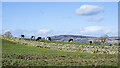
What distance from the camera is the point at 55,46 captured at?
57.3 meters

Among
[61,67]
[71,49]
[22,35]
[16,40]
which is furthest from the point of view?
[22,35]

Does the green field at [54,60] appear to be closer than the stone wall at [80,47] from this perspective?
Yes

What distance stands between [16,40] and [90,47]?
26784 millimetres

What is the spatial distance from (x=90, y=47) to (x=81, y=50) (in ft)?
8.66

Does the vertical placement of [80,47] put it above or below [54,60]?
below

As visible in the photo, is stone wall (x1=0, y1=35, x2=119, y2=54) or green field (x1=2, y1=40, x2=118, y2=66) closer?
green field (x1=2, y1=40, x2=118, y2=66)

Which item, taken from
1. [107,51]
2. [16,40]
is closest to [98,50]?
[107,51]

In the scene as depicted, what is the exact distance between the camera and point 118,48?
5091 centimetres

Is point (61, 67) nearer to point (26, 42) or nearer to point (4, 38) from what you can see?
point (26, 42)

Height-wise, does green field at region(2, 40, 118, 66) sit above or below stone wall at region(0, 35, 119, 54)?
above

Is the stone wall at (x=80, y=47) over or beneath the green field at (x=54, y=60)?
beneath

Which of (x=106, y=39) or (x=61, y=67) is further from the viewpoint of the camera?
(x=106, y=39)

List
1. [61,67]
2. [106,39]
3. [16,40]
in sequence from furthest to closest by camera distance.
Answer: [106,39] → [16,40] → [61,67]

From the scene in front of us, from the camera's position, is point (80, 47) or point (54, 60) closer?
point (54, 60)
